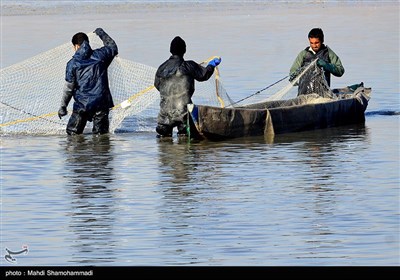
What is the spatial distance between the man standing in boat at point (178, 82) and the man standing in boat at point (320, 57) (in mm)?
1867

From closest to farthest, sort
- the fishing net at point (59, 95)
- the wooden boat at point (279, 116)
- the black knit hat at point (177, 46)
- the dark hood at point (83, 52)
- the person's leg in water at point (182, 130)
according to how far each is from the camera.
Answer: the wooden boat at point (279, 116), the black knit hat at point (177, 46), the person's leg in water at point (182, 130), the dark hood at point (83, 52), the fishing net at point (59, 95)

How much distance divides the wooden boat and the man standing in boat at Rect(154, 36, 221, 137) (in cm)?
54

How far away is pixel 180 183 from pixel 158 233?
2.85 metres

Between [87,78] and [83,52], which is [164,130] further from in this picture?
[83,52]

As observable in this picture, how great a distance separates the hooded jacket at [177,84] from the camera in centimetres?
1886

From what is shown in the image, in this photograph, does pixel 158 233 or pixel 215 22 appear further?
pixel 215 22

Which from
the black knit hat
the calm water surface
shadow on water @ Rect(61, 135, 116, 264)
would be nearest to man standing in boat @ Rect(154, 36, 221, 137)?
the black knit hat

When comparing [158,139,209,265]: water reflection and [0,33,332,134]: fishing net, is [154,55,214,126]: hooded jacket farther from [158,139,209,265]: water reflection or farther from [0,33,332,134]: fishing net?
[0,33,332,134]: fishing net

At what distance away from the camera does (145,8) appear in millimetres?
50438

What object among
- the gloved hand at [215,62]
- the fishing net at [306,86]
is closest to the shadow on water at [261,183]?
the fishing net at [306,86]

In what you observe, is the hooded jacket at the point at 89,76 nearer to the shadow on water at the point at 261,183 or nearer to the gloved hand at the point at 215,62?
the shadow on water at the point at 261,183

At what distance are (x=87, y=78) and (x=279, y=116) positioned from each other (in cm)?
257

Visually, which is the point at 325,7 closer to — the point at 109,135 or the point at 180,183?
the point at 109,135
